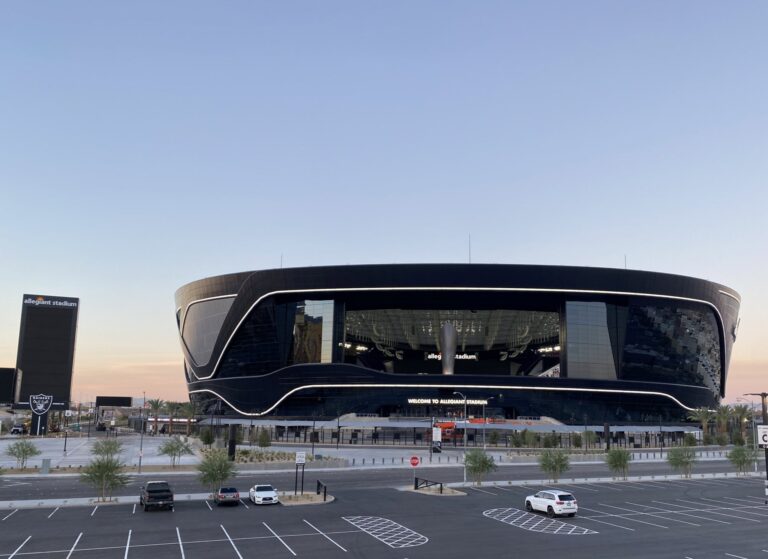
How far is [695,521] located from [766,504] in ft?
34.8

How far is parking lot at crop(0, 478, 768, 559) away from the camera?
28.1 m

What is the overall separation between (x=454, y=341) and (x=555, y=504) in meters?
110

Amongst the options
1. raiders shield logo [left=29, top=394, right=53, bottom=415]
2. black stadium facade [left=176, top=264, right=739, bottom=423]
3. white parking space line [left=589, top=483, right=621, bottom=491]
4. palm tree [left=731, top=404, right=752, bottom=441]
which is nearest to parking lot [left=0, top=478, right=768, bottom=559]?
white parking space line [left=589, top=483, right=621, bottom=491]

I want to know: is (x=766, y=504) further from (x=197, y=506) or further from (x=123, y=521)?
(x=123, y=521)

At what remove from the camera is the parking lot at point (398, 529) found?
1106 inches

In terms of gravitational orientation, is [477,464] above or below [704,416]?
below

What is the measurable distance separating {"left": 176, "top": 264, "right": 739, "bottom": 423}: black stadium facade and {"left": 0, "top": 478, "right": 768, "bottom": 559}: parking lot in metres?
88.4

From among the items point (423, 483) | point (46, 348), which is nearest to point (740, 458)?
point (423, 483)

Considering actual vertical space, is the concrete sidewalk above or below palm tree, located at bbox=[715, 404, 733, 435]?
below

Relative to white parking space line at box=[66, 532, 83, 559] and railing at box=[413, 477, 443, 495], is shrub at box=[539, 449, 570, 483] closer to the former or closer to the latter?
railing at box=[413, 477, 443, 495]

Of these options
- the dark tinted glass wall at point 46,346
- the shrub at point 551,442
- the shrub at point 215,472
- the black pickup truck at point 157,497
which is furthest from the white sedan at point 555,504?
the dark tinted glass wall at point 46,346

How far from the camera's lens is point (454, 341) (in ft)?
484

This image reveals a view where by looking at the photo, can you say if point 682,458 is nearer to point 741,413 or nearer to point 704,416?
point 741,413

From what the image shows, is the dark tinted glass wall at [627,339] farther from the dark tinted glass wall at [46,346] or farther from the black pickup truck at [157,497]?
the dark tinted glass wall at [46,346]
